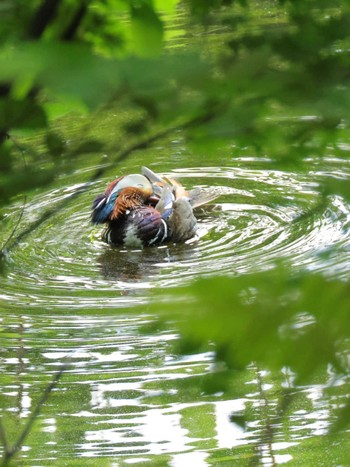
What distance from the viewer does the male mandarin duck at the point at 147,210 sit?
22.0 ft

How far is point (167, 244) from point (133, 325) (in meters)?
1.99

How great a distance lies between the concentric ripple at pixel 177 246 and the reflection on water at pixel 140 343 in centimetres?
1

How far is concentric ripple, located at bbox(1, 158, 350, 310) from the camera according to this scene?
562cm

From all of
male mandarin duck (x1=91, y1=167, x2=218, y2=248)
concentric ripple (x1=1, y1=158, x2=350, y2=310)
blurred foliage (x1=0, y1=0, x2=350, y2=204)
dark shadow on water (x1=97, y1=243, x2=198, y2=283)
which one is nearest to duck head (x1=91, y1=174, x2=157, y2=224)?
male mandarin duck (x1=91, y1=167, x2=218, y2=248)

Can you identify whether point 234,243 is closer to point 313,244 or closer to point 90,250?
point 313,244

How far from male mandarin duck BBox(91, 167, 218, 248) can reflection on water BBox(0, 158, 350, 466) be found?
116mm

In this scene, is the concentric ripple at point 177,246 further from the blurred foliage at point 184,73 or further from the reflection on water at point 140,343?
the blurred foliage at point 184,73

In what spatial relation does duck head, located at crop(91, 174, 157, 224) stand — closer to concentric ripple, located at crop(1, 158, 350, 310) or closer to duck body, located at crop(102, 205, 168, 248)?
duck body, located at crop(102, 205, 168, 248)

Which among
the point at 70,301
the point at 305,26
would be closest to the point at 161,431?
the point at 70,301

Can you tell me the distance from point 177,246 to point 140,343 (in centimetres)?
192

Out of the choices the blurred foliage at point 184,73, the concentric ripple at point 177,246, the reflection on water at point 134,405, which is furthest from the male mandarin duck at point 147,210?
the blurred foliage at point 184,73

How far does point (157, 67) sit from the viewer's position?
86 cm

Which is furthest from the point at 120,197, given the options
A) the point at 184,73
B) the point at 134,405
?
the point at 184,73

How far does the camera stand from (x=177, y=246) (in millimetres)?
6562
